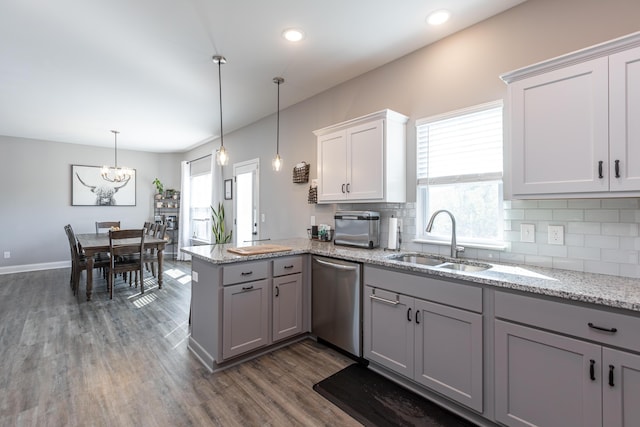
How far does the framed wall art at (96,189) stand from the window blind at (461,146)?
7.08 meters

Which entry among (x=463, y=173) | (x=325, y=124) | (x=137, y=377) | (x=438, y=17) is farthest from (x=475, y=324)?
(x=325, y=124)

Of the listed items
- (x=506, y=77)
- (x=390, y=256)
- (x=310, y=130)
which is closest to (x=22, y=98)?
(x=310, y=130)

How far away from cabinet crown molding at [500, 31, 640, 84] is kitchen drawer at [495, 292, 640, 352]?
132 cm

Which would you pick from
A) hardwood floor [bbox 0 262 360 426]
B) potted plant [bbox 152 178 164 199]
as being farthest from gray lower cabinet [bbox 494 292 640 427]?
potted plant [bbox 152 178 164 199]

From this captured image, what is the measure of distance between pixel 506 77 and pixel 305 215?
265 centimetres

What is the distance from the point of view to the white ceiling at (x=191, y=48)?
2258mm

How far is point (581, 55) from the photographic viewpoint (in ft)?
5.45

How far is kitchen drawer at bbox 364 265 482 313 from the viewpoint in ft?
5.89

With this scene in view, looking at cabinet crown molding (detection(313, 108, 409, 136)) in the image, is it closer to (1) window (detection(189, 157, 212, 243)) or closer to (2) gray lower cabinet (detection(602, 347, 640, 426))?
(2) gray lower cabinet (detection(602, 347, 640, 426))

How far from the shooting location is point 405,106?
2.88 meters

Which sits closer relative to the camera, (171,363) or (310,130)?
(171,363)

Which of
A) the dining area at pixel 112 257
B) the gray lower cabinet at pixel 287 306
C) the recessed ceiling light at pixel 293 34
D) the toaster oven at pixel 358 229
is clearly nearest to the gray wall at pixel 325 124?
the toaster oven at pixel 358 229

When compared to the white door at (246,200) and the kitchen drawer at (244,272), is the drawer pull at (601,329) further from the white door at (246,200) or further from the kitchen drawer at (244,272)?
the white door at (246,200)

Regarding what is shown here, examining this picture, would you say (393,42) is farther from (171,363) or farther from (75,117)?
(75,117)
